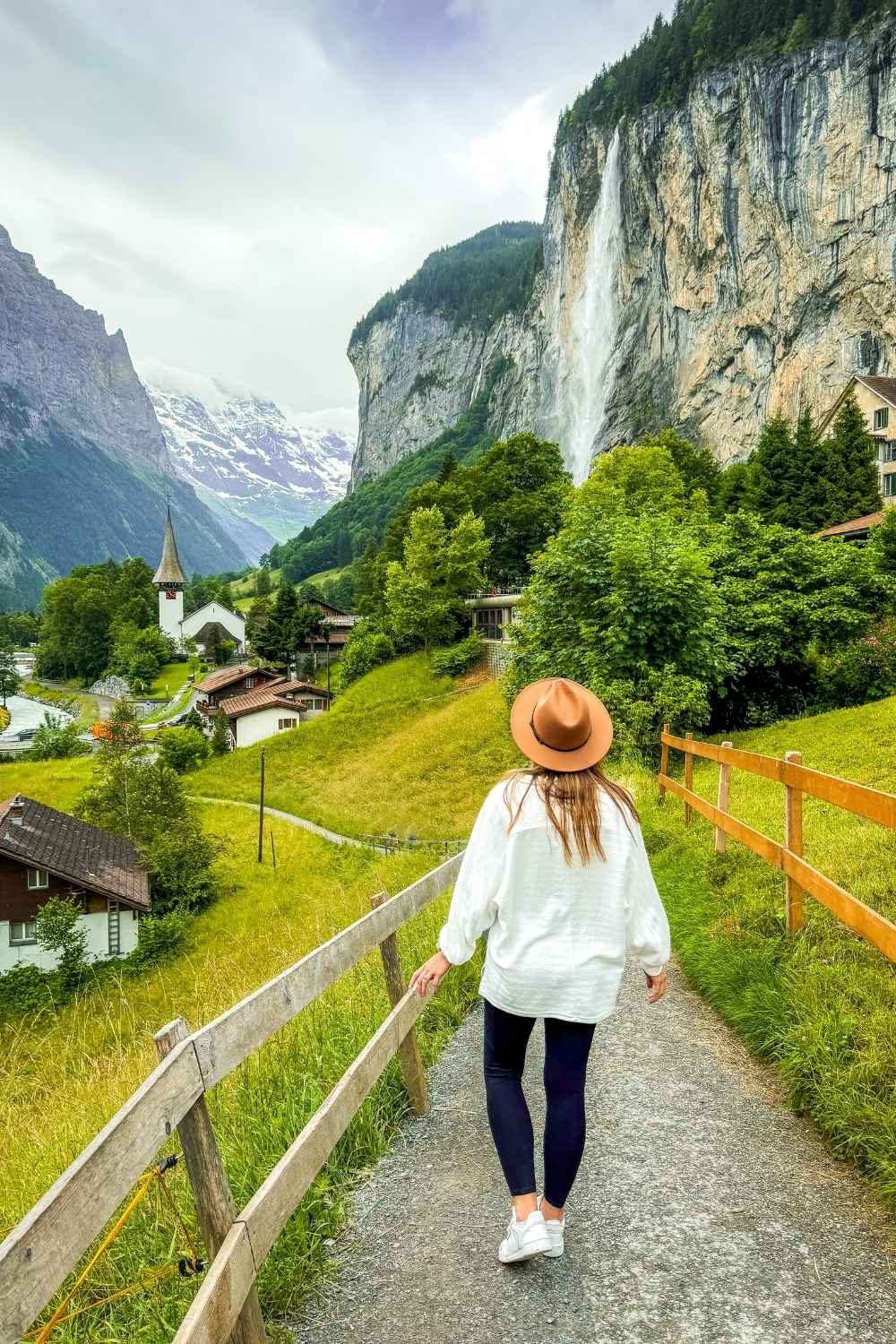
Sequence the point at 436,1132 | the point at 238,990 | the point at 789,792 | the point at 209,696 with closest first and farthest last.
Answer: the point at 436,1132 → the point at 789,792 → the point at 238,990 → the point at 209,696

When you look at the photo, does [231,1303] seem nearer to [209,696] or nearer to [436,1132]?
[436,1132]

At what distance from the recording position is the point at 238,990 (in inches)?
338

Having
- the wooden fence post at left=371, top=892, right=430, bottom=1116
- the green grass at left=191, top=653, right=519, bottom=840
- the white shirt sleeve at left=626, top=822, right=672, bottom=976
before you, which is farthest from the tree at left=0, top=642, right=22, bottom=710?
the white shirt sleeve at left=626, top=822, right=672, bottom=976

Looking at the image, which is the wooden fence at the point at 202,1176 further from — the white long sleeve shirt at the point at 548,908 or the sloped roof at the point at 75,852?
the sloped roof at the point at 75,852

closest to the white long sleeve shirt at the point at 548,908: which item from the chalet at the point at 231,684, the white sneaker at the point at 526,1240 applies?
the white sneaker at the point at 526,1240

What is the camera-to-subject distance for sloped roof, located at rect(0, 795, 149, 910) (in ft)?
105

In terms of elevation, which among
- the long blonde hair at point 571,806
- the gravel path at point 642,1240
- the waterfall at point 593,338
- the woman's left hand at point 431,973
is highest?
the waterfall at point 593,338

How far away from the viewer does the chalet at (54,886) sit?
3206 cm

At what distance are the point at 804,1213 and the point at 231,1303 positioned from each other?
2512 millimetres

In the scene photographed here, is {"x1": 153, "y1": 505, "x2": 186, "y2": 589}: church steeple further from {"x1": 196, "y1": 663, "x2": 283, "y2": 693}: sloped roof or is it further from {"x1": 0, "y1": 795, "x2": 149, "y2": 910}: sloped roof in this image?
{"x1": 0, "y1": 795, "x2": 149, "y2": 910}: sloped roof

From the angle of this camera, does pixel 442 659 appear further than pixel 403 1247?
Yes

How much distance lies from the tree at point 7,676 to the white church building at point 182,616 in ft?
73.7

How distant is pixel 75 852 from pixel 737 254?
85.2m

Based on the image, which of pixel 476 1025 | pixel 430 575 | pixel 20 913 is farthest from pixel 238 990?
pixel 430 575
